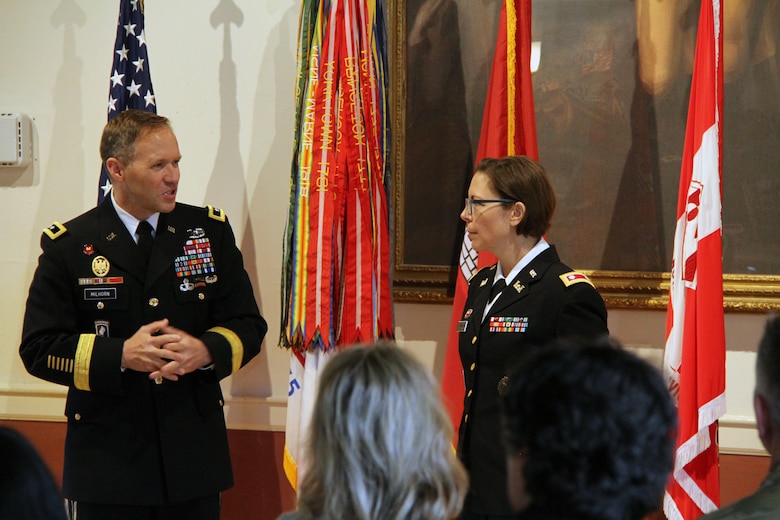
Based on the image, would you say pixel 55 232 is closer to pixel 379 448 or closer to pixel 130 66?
pixel 130 66

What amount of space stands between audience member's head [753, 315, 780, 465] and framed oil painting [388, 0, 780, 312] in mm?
2127

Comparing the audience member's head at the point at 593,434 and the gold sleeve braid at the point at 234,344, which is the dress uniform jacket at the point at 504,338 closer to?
the gold sleeve braid at the point at 234,344

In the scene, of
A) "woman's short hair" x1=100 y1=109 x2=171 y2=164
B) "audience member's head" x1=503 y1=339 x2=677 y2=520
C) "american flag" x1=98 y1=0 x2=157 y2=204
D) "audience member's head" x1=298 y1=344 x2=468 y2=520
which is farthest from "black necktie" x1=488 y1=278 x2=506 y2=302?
"american flag" x1=98 y1=0 x2=157 y2=204

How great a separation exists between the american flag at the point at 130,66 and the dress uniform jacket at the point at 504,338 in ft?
6.05

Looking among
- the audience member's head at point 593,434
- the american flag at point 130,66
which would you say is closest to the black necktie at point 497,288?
the audience member's head at point 593,434

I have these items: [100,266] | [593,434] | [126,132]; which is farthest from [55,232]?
[593,434]

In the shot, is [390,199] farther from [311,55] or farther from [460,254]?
[311,55]

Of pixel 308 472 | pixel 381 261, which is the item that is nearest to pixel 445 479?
pixel 308 472

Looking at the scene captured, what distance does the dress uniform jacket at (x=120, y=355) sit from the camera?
266 cm

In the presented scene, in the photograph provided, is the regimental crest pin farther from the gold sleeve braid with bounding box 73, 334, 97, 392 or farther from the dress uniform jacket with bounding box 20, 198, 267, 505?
the gold sleeve braid with bounding box 73, 334, 97, 392

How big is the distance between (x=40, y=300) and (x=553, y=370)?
1906 mm

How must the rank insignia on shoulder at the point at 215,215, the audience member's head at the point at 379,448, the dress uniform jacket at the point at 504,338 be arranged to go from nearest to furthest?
the audience member's head at the point at 379,448
the dress uniform jacket at the point at 504,338
the rank insignia on shoulder at the point at 215,215

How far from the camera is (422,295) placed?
12.5 ft

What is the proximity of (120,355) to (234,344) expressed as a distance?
0.35 m
